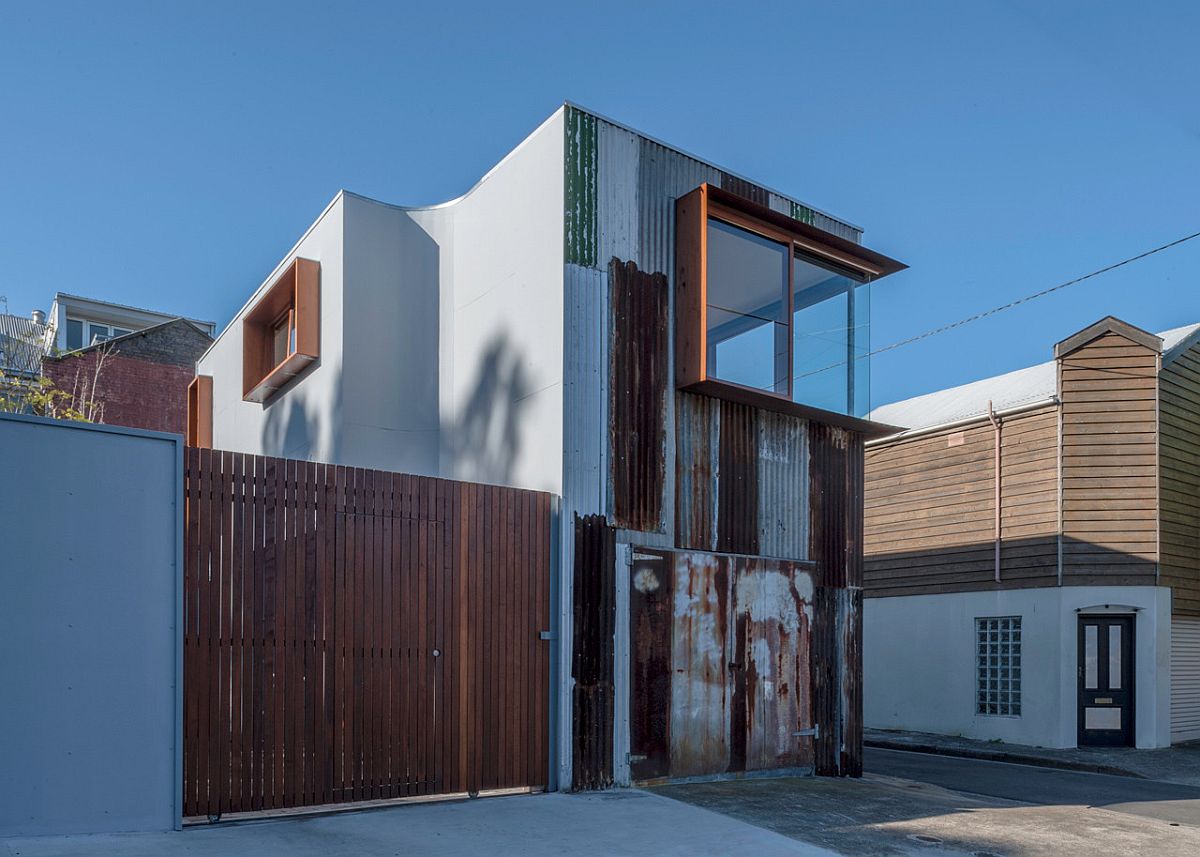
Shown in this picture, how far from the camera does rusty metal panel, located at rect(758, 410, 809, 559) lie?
1092 cm

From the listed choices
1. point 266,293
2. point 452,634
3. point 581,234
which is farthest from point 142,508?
point 266,293

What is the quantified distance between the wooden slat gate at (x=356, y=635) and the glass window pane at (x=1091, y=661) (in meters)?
11.7

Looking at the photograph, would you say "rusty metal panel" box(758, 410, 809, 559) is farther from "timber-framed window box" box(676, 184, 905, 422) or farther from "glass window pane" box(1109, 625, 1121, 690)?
"glass window pane" box(1109, 625, 1121, 690)

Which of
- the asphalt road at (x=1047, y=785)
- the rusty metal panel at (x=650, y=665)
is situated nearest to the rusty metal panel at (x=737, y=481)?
the rusty metal panel at (x=650, y=665)

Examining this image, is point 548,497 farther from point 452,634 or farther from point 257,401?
point 257,401

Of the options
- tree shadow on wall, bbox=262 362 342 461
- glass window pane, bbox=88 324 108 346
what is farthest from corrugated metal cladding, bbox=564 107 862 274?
glass window pane, bbox=88 324 108 346

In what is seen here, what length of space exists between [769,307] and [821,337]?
73 centimetres

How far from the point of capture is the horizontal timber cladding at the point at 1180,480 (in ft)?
55.0

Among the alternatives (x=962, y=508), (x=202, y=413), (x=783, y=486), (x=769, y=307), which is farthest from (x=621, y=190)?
(x=962, y=508)

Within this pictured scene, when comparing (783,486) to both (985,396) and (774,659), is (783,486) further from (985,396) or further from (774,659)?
(985,396)

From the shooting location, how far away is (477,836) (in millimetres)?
6930

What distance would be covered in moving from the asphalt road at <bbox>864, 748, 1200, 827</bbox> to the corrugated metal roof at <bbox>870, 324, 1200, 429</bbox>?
17.8 feet

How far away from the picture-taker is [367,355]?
11.6 meters

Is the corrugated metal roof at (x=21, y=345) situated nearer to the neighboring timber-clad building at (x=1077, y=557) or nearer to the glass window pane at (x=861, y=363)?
the glass window pane at (x=861, y=363)
